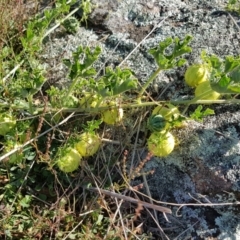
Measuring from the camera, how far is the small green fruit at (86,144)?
8.45 ft

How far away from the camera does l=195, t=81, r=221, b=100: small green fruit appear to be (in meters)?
2.56

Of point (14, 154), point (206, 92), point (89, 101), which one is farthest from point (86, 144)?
point (206, 92)

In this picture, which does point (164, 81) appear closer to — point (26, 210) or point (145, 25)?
point (145, 25)

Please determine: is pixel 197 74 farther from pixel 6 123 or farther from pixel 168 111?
pixel 6 123

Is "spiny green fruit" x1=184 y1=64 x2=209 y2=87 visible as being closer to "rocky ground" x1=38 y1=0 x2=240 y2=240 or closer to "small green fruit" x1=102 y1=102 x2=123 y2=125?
"rocky ground" x1=38 y1=0 x2=240 y2=240

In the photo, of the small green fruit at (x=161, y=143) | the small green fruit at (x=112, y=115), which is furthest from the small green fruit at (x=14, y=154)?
the small green fruit at (x=161, y=143)

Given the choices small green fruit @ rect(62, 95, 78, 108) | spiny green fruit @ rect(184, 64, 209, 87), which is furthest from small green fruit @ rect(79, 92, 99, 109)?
spiny green fruit @ rect(184, 64, 209, 87)

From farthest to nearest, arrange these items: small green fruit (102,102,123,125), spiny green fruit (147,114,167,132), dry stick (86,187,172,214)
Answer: small green fruit (102,102,123,125)
spiny green fruit (147,114,167,132)
dry stick (86,187,172,214)

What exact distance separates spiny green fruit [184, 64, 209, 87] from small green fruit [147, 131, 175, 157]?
384 mm

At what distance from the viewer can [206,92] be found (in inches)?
100

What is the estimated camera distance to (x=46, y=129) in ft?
8.84

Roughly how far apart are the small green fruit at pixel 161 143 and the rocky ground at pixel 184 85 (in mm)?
120

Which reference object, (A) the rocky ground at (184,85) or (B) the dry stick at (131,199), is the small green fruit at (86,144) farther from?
(A) the rocky ground at (184,85)

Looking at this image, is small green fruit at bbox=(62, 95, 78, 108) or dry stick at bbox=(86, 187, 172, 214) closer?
dry stick at bbox=(86, 187, 172, 214)
